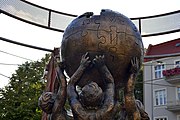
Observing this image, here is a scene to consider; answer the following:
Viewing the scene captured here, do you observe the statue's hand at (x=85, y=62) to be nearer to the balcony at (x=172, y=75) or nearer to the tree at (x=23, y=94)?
the tree at (x=23, y=94)

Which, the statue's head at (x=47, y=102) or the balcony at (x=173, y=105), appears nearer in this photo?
the statue's head at (x=47, y=102)

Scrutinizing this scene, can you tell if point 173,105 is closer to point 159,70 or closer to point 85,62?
point 159,70

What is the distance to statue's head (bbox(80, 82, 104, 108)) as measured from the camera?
4.53 meters

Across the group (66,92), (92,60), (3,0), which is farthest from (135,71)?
(3,0)

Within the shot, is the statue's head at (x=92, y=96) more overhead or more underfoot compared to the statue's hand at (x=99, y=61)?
more underfoot

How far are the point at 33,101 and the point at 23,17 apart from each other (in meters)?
15.4

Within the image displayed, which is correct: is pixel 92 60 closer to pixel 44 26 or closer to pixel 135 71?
pixel 135 71

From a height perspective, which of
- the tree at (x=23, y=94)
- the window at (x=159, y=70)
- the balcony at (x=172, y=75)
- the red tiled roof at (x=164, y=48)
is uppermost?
the red tiled roof at (x=164, y=48)

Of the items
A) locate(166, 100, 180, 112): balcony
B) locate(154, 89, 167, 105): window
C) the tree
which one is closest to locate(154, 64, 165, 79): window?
locate(154, 89, 167, 105): window

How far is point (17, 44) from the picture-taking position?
32.3 ft

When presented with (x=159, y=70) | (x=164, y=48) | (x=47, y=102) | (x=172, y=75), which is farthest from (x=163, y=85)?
(x=47, y=102)

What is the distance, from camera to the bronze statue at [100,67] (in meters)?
4.61

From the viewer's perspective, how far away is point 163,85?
96.6 ft

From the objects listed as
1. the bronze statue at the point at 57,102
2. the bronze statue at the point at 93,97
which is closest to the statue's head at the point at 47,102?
the bronze statue at the point at 57,102
